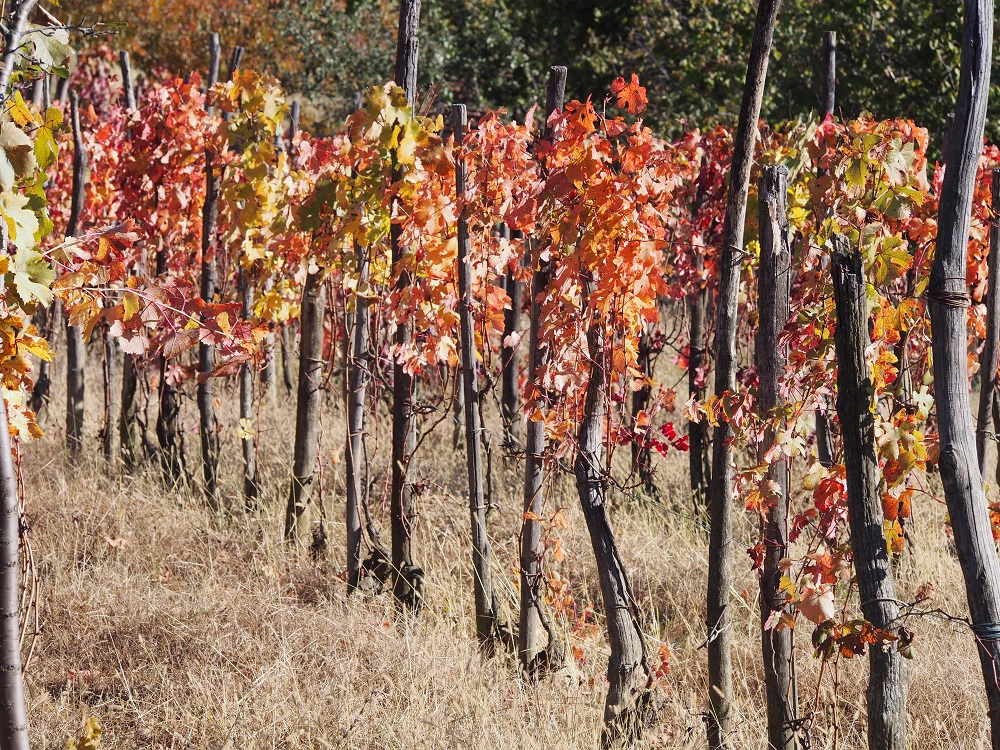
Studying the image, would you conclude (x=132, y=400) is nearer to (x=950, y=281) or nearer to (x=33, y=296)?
(x=33, y=296)

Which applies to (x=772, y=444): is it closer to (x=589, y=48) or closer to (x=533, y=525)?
(x=533, y=525)

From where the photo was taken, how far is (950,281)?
185 centimetres

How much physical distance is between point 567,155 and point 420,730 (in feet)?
5.90

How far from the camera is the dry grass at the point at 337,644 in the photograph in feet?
9.48

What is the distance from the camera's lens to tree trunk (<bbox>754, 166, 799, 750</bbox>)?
242 centimetres

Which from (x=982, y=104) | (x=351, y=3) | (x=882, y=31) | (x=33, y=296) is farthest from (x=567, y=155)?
(x=351, y=3)

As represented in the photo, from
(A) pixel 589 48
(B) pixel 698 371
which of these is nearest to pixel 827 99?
(B) pixel 698 371

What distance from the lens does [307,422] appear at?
4316mm

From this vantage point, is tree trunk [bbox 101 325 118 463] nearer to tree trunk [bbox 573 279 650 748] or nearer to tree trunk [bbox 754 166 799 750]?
tree trunk [bbox 573 279 650 748]

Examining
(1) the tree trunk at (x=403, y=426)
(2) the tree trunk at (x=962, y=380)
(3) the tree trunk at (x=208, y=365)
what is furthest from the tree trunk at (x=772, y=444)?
(3) the tree trunk at (x=208, y=365)

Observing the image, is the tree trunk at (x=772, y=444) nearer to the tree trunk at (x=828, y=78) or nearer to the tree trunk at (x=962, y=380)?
the tree trunk at (x=962, y=380)

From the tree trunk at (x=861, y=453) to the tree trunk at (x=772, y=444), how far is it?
37 cm

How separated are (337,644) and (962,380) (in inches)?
88.9

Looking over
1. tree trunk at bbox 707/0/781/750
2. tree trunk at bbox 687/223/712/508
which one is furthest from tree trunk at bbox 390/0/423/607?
tree trunk at bbox 687/223/712/508
